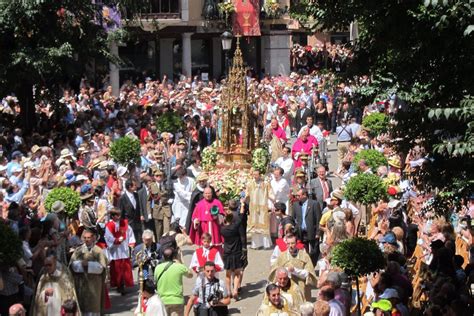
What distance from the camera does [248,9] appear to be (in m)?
49.6

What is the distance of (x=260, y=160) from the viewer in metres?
21.8

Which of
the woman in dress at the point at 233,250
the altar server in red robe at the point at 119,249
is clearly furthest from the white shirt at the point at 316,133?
the altar server in red robe at the point at 119,249

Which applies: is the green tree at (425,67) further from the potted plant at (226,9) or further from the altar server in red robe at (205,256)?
the potted plant at (226,9)

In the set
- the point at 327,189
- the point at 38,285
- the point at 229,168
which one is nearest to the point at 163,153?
the point at 229,168

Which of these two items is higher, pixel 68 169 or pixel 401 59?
pixel 401 59

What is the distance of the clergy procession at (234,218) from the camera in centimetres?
1264

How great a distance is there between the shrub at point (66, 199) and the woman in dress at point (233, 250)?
227 centimetres

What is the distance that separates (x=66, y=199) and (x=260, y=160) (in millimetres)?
6291

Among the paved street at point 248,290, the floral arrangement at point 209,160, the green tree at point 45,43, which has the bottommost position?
the paved street at point 248,290

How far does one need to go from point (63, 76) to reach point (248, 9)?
22.1 metres

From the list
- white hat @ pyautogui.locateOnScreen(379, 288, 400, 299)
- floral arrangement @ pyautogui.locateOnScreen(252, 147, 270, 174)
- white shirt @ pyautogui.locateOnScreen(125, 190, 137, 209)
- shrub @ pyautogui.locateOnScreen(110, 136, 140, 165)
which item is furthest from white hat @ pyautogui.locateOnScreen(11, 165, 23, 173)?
white hat @ pyautogui.locateOnScreen(379, 288, 400, 299)

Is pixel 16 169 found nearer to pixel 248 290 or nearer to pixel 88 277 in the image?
pixel 248 290

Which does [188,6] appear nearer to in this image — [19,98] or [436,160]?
[19,98]

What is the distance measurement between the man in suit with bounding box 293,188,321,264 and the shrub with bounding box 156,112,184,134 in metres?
9.62
